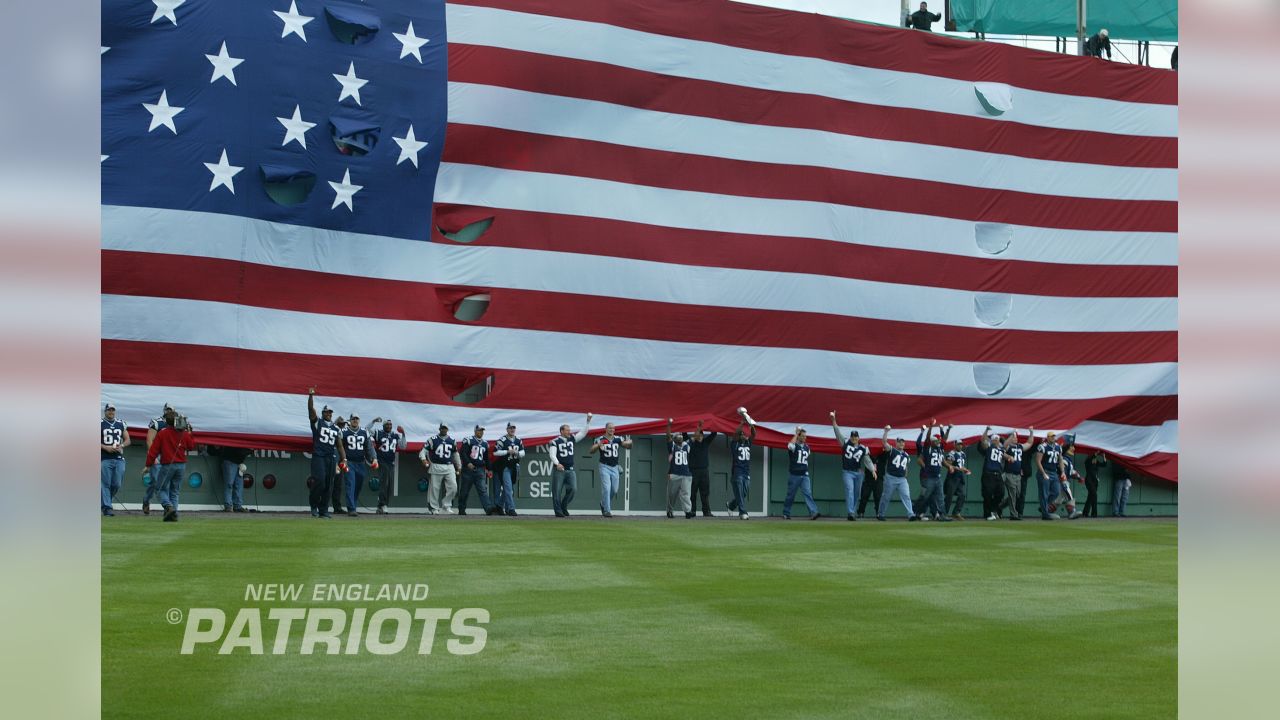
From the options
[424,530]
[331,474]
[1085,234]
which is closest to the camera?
[424,530]

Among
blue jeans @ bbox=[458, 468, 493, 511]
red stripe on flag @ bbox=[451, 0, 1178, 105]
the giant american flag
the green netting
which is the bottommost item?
blue jeans @ bbox=[458, 468, 493, 511]

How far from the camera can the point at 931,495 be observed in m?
28.2

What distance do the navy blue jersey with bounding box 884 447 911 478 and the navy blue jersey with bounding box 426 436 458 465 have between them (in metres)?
9.77

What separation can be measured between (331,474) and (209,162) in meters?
6.65

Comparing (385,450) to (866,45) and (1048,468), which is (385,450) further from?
(1048,468)

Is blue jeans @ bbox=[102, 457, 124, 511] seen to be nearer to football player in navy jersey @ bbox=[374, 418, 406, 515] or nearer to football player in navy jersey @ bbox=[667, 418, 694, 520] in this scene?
football player in navy jersey @ bbox=[374, 418, 406, 515]

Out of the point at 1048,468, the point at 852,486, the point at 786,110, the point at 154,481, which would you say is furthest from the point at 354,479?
the point at 1048,468

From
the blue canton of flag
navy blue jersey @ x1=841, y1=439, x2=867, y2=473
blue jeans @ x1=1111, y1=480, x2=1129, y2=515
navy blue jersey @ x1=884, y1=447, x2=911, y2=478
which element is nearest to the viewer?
the blue canton of flag

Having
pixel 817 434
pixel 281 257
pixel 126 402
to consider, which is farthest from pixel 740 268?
pixel 126 402

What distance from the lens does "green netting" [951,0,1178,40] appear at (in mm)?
33250

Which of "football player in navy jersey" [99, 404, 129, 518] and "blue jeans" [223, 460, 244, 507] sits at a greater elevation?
"football player in navy jersey" [99, 404, 129, 518]

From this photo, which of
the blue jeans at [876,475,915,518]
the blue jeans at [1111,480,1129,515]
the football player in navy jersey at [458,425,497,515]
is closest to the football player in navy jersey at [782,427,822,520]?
the blue jeans at [876,475,915,518]

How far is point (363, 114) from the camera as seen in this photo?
26.2 m
